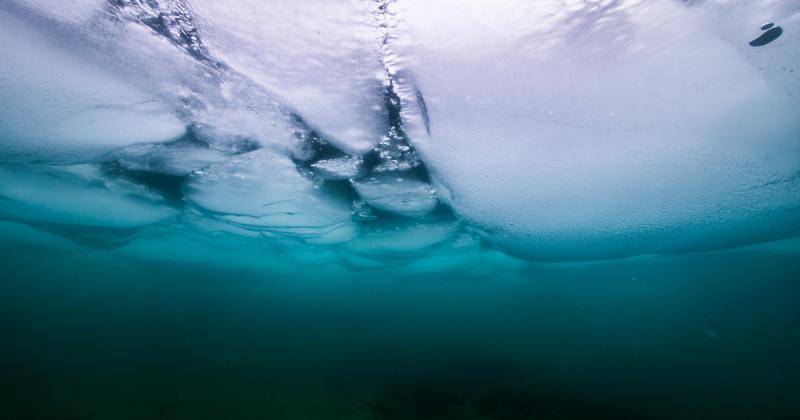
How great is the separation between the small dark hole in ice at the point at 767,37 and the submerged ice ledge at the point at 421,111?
10 centimetres

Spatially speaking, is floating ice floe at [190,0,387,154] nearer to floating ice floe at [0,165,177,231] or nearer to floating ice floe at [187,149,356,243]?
floating ice floe at [187,149,356,243]

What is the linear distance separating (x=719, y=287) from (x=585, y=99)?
4181 cm

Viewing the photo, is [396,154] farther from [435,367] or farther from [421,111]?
[435,367]

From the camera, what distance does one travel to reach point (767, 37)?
4.19 m

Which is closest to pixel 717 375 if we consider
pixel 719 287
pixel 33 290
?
pixel 719 287

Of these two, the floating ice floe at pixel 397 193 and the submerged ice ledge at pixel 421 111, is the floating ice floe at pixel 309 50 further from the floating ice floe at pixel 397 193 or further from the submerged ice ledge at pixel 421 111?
the floating ice floe at pixel 397 193

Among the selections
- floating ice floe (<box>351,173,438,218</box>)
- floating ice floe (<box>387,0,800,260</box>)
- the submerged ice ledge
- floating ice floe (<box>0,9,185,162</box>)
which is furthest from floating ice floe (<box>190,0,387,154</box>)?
floating ice floe (<box>351,173,438,218</box>)

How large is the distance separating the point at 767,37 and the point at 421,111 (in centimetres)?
496

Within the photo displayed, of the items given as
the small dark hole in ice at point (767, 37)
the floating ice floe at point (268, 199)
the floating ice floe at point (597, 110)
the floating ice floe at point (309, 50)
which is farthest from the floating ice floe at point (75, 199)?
the small dark hole in ice at point (767, 37)

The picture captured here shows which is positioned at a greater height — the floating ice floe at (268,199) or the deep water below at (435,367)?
the floating ice floe at (268,199)

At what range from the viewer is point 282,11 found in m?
4.19

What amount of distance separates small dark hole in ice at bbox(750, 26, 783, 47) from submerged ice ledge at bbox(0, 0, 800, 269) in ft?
0.34

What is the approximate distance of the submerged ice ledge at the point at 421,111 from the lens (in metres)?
4.32

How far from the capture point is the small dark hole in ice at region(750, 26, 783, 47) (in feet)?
13.3
